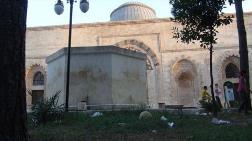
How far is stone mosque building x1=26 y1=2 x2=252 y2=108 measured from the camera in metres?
28.2

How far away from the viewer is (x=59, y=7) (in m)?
13.2

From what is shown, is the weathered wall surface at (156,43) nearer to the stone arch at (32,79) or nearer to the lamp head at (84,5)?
the stone arch at (32,79)

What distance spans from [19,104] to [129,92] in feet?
31.2

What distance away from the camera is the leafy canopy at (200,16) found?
1053 cm

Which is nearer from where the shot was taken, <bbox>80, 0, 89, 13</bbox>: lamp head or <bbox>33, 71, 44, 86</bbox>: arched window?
<bbox>80, 0, 89, 13</bbox>: lamp head

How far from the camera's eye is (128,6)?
118 ft

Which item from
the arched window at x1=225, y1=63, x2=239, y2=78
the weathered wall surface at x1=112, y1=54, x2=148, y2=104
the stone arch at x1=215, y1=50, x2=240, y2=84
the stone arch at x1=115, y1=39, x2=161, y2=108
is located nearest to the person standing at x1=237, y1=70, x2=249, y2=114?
the weathered wall surface at x1=112, y1=54, x2=148, y2=104

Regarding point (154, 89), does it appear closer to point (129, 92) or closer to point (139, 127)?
point (129, 92)

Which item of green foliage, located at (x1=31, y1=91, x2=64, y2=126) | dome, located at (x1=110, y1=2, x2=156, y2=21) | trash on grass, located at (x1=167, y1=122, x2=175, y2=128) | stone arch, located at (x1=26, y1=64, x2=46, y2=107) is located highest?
dome, located at (x1=110, y1=2, x2=156, y2=21)

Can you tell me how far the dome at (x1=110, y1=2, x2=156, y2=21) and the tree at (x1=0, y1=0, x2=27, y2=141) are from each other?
30741mm

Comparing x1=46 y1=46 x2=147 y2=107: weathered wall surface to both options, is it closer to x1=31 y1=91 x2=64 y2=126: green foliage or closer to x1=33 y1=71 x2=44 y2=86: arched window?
x1=31 y1=91 x2=64 y2=126: green foliage

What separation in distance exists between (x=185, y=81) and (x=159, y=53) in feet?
10.1

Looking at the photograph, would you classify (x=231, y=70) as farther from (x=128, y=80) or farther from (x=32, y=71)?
(x=128, y=80)

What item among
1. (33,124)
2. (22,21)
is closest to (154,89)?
(33,124)
